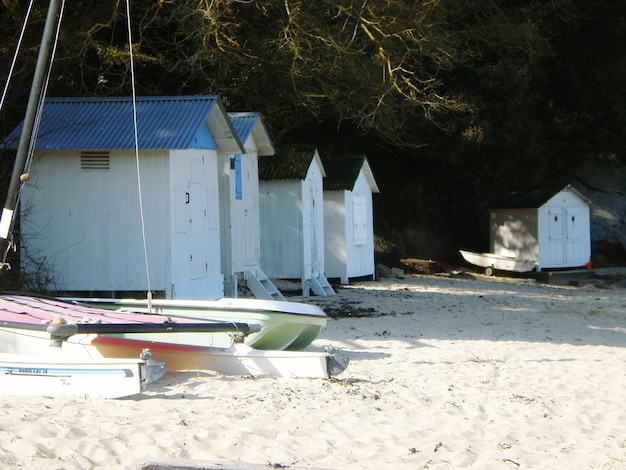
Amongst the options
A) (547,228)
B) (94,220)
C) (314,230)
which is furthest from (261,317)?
(547,228)

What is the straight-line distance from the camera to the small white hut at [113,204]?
1449cm

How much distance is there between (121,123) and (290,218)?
6196mm

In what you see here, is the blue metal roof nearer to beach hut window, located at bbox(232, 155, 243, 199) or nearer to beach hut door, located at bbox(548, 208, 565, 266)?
beach hut window, located at bbox(232, 155, 243, 199)

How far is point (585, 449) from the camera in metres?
8.01

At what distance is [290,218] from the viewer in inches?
805

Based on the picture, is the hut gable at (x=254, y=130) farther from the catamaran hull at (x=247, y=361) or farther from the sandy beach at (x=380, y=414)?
the catamaran hull at (x=247, y=361)

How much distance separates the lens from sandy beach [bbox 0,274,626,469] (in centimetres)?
689

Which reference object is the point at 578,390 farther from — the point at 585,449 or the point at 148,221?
the point at 148,221

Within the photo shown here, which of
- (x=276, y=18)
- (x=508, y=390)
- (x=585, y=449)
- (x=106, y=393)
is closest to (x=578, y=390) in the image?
(x=508, y=390)

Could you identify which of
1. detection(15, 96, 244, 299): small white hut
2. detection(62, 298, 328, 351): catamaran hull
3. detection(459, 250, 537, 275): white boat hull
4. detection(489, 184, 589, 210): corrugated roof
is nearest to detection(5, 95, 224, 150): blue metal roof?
detection(15, 96, 244, 299): small white hut

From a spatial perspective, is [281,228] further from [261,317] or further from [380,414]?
[380,414]

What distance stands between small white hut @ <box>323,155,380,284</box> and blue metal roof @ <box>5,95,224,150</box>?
702 centimetres

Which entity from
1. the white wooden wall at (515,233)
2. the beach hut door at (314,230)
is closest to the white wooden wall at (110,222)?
the beach hut door at (314,230)

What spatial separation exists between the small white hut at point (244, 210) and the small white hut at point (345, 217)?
3535 mm
